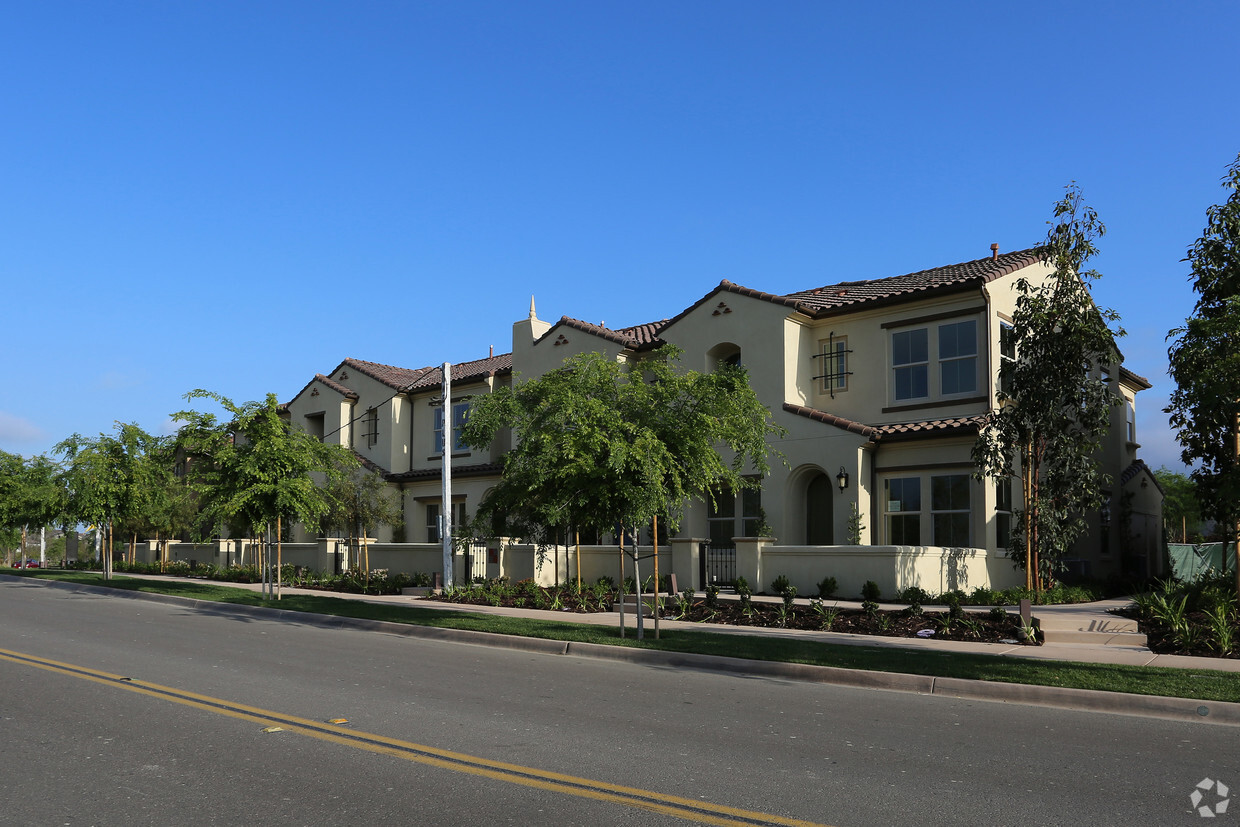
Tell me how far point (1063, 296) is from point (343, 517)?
853 inches

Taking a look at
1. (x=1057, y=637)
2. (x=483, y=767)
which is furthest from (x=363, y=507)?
(x=483, y=767)

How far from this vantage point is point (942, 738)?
8.15 m

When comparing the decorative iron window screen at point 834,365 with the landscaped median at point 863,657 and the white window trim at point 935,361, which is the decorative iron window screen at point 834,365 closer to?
the white window trim at point 935,361

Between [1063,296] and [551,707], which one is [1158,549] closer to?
[1063,296]

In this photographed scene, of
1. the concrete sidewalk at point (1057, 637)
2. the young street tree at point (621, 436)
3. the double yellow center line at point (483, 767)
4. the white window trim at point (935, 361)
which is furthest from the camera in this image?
the white window trim at point (935, 361)

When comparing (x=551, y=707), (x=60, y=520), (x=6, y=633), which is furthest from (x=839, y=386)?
(x=60, y=520)

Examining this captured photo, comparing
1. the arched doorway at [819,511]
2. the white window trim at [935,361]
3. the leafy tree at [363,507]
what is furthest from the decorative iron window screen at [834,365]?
the leafy tree at [363,507]

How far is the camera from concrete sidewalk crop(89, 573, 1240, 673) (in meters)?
12.5

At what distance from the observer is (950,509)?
73.8 ft

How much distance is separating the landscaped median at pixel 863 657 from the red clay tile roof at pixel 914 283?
11.4 metres

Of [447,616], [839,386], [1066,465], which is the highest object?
[839,386]

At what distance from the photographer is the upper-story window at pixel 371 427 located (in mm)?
36969

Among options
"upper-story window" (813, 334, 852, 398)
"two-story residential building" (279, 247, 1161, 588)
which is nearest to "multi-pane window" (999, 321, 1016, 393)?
"two-story residential building" (279, 247, 1161, 588)

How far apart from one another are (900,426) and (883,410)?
43.0 inches
